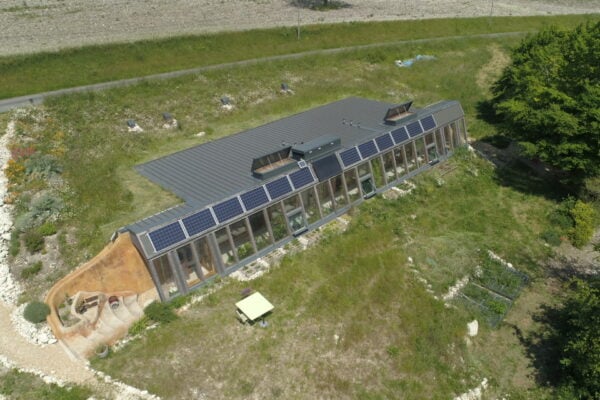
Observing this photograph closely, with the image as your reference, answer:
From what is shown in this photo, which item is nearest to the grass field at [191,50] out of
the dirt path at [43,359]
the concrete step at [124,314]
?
the dirt path at [43,359]

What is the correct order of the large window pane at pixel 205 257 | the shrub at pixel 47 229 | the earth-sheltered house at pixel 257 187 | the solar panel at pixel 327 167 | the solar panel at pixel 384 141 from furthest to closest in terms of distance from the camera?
the solar panel at pixel 384 141 → the solar panel at pixel 327 167 → the shrub at pixel 47 229 → the large window pane at pixel 205 257 → the earth-sheltered house at pixel 257 187

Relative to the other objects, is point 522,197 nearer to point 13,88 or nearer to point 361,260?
point 361,260

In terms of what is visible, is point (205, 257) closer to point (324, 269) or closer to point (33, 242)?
point (324, 269)

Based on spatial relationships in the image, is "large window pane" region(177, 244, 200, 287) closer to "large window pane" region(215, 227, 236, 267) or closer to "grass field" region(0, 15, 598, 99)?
"large window pane" region(215, 227, 236, 267)

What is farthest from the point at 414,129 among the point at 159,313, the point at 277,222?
the point at 159,313

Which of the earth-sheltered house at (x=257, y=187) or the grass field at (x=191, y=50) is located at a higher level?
the grass field at (x=191, y=50)

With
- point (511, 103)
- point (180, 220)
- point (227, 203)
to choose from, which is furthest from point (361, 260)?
point (511, 103)

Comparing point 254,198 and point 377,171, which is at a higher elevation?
point 254,198

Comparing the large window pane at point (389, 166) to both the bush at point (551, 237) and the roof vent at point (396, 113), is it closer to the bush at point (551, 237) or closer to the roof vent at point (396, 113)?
the roof vent at point (396, 113)
